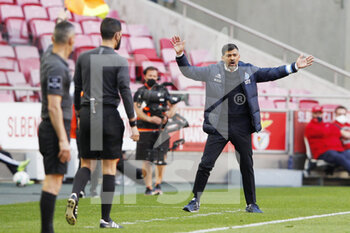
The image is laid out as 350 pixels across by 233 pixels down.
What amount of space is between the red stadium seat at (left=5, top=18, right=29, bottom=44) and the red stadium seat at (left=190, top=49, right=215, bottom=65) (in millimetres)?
4328

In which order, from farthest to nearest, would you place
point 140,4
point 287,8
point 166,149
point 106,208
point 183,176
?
point 287,8 < point 140,4 < point 183,176 < point 166,149 < point 106,208

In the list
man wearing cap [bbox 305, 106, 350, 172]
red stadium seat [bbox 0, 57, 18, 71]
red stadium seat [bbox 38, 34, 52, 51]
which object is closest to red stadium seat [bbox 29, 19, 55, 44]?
red stadium seat [bbox 38, 34, 52, 51]

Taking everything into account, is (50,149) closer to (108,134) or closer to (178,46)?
(108,134)

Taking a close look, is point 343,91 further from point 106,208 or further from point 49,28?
point 106,208

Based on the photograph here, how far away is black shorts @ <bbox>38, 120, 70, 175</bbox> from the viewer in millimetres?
6879

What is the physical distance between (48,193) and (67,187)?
8637 millimetres

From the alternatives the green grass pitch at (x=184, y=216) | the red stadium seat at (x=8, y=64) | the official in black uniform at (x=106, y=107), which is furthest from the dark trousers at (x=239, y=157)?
the red stadium seat at (x=8, y=64)

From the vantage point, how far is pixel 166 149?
13.7 meters

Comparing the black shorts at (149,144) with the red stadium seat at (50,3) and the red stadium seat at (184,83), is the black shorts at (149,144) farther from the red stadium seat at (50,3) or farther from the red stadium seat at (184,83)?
the red stadium seat at (50,3)

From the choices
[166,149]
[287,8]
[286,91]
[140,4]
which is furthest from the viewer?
[287,8]

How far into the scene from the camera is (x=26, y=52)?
1928 centimetres

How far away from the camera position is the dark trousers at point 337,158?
1741cm

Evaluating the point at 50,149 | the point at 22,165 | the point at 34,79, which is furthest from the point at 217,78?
the point at 34,79

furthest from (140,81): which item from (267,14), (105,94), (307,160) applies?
(105,94)
